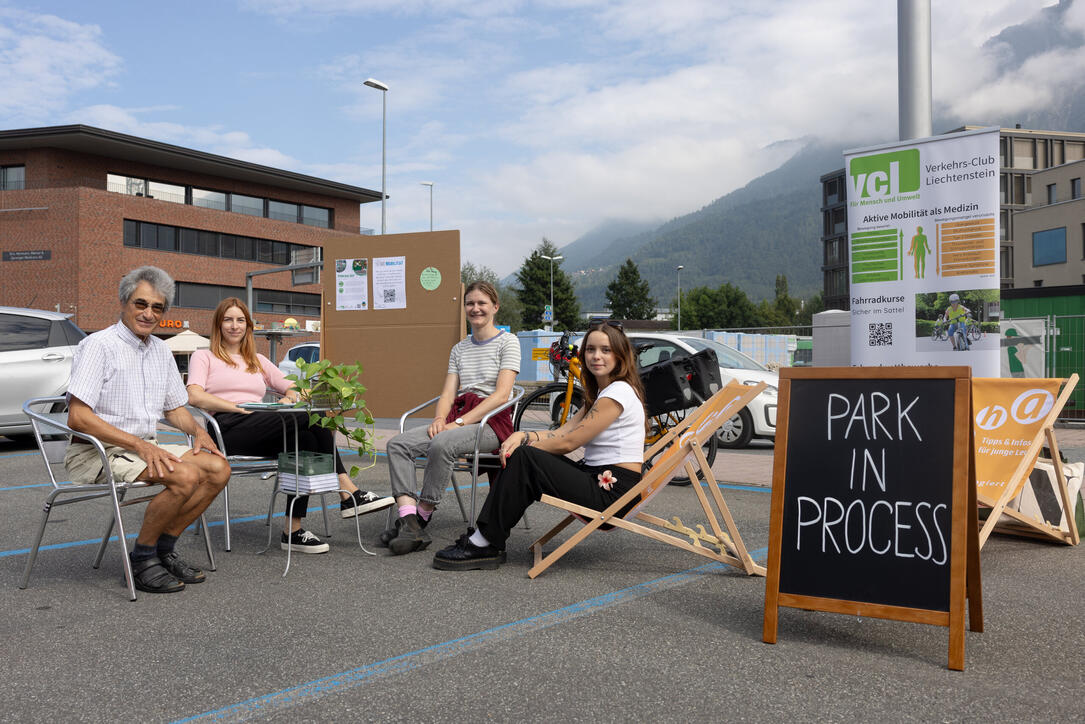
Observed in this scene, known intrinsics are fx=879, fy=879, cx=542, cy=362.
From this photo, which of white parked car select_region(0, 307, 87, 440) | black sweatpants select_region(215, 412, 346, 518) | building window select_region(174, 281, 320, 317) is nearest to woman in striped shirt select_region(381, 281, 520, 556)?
black sweatpants select_region(215, 412, 346, 518)

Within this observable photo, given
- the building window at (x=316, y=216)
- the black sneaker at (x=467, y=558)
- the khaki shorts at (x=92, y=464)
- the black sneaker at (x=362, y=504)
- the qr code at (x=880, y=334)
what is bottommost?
the black sneaker at (x=467, y=558)

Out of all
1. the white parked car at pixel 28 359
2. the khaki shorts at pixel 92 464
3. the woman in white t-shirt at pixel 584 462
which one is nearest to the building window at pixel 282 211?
the white parked car at pixel 28 359

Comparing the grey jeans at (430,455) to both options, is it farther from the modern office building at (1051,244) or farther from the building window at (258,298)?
the modern office building at (1051,244)

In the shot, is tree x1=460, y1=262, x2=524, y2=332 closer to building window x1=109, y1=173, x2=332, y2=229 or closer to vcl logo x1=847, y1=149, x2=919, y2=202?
building window x1=109, y1=173, x2=332, y2=229

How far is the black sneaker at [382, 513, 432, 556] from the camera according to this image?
16.7 feet

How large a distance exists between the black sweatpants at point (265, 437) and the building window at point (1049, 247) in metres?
55.4

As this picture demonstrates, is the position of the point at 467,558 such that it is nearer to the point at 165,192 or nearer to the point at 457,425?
the point at 457,425

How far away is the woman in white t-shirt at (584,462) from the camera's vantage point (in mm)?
4590

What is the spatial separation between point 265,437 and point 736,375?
22.6ft

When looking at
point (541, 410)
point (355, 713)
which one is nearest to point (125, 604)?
point (355, 713)

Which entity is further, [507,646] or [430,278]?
[430,278]

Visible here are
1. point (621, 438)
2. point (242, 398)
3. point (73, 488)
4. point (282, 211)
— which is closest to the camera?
point (73, 488)

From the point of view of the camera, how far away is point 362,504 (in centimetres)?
588

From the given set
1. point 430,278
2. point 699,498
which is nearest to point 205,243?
point 430,278
